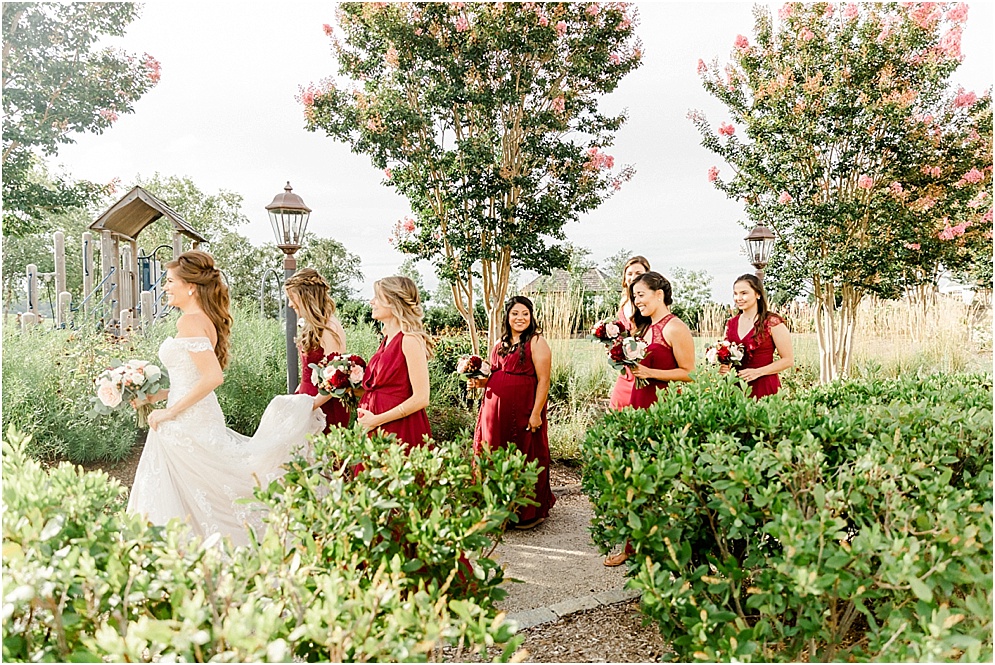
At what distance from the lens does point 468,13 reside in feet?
27.1

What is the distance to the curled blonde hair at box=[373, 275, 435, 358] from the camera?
3992 mm

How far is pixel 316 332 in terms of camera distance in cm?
464

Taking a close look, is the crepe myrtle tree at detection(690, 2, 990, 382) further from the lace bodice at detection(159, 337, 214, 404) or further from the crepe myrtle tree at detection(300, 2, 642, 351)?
the lace bodice at detection(159, 337, 214, 404)

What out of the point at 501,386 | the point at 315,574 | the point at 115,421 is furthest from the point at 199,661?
the point at 115,421

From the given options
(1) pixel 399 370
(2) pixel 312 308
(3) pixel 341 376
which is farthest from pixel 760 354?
(2) pixel 312 308

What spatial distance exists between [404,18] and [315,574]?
7.69 meters

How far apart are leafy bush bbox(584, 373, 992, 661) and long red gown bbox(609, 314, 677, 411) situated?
1.32 metres

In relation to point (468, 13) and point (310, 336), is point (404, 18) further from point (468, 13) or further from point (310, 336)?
point (310, 336)

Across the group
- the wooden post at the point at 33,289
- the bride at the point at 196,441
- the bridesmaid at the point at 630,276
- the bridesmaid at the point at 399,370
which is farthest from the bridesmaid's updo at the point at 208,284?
the wooden post at the point at 33,289

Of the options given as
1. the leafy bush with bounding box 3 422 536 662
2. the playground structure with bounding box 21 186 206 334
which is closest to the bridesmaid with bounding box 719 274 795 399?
the leafy bush with bounding box 3 422 536 662

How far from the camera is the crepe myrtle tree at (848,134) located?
8.51m

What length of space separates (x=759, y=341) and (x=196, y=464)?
416cm

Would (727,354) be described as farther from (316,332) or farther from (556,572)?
(316,332)

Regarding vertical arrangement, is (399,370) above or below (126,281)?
below
